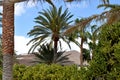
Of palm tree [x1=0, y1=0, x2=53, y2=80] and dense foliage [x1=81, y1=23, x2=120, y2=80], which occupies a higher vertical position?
palm tree [x1=0, y1=0, x2=53, y2=80]

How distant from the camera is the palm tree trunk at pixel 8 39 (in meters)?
13.3

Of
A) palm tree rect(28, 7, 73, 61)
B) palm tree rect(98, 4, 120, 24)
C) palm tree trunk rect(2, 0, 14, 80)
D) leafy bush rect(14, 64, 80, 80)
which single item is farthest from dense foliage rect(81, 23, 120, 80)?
palm tree rect(28, 7, 73, 61)

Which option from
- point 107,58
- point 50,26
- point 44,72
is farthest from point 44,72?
point 50,26

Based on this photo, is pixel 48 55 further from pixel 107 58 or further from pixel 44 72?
pixel 107 58

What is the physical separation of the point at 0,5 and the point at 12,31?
44.9 inches

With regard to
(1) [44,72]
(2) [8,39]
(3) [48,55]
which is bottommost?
(1) [44,72]

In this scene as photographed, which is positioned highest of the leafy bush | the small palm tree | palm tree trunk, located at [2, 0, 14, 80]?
the small palm tree

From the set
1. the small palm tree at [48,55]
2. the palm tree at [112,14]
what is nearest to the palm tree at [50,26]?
the small palm tree at [48,55]

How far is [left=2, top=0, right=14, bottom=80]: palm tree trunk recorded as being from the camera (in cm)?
1334

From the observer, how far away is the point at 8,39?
1353 centimetres

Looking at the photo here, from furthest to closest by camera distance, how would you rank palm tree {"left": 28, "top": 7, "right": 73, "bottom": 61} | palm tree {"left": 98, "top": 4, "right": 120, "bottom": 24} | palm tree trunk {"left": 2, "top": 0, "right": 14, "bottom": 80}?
palm tree {"left": 28, "top": 7, "right": 73, "bottom": 61}
palm tree {"left": 98, "top": 4, "right": 120, "bottom": 24}
palm tree trunk {"left": 2, "top": 0, "right": 14, "bottom": 80}

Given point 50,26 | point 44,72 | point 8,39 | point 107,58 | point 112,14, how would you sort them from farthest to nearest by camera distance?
point 50,26, point 112,14, point 44,72, point 8,39, point 107,58

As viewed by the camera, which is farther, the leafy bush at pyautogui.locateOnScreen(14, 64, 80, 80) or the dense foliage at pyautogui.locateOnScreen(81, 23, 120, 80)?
the leafy bush at pyautogui.locateOnScreen(14, 64, 80, 80)

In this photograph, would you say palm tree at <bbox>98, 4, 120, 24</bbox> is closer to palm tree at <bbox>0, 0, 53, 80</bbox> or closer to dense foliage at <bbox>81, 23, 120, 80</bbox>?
→ palm tree at <bbox>0, 0, 53, 80</bbox>
